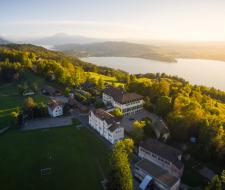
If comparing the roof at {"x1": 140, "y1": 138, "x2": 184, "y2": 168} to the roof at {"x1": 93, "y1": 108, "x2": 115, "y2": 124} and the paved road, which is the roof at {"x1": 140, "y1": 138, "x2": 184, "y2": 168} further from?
the roof at {"x1": 93, "y1": 108, "x2": 115, "y2": 124}

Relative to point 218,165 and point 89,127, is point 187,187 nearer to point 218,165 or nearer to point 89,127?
point 218,165

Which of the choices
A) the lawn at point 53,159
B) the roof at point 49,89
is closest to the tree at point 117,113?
the lawn at point 53,159

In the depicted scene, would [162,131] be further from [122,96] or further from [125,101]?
[122,96]

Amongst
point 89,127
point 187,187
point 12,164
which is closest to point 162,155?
point 187,187

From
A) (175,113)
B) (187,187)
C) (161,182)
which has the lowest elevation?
(187,187)

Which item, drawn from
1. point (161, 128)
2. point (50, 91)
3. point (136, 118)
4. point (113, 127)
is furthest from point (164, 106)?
point (50, 91)
